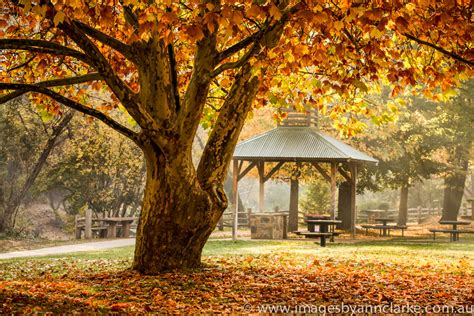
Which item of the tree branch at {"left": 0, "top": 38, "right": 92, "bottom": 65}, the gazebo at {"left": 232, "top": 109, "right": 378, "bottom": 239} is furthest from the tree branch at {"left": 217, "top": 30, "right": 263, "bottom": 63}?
the gazebo at {"left": 232, "top": 109, "right": 378, "bottom": 239}

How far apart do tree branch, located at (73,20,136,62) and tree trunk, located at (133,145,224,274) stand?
1.66 meters

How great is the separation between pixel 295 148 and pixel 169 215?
16.6 meters

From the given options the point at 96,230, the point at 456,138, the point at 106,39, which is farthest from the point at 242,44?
the point at 456,138

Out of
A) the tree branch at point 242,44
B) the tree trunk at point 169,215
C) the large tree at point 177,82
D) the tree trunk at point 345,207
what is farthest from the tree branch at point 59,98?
the tree trunk at point 345,207

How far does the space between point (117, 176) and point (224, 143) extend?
20.5 metres

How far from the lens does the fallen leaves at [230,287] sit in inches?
298

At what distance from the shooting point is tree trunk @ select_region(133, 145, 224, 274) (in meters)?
10.1

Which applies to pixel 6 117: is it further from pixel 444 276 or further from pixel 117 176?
pixel 444 276

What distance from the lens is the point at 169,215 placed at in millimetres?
10078

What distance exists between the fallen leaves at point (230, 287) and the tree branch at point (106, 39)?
146 inches

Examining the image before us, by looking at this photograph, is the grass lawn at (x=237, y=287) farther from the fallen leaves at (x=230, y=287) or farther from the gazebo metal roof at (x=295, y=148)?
the gazebo metal roof at (x=295, y=148)

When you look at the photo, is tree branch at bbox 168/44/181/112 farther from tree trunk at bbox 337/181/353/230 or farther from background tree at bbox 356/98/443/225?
tree trunk at bbox 337/181/353/230

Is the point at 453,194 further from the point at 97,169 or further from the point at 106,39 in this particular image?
the point at 106,39

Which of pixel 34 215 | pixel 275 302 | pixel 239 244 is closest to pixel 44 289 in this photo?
pixel 275 302
